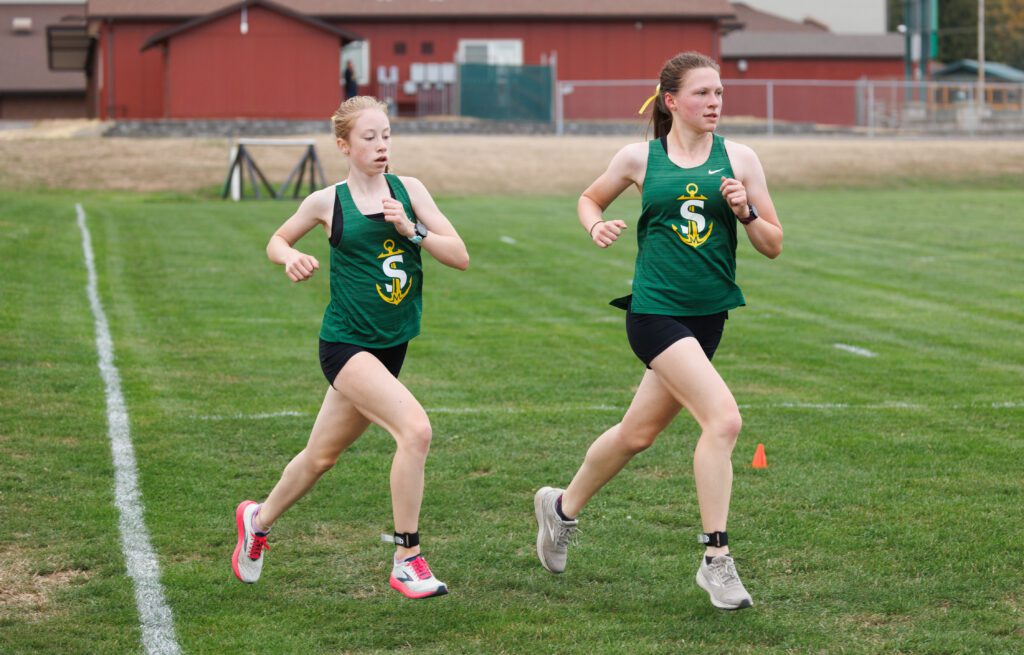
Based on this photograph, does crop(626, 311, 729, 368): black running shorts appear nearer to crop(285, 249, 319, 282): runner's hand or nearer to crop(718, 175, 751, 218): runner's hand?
crop(718, 175, 751, 218): runner's hand

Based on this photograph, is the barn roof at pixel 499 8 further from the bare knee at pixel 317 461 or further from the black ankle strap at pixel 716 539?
the black ankle strap at pixel 716 539

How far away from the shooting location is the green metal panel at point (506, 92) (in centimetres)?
5022

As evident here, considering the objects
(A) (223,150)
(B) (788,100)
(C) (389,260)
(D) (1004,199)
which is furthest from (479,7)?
(C) (389,260)

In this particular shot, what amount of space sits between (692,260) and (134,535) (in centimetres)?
294

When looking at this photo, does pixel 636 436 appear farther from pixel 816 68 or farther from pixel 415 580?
pixel 816 68

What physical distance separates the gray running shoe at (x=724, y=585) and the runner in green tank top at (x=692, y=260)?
10mm

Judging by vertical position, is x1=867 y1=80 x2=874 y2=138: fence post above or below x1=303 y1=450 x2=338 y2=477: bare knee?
above

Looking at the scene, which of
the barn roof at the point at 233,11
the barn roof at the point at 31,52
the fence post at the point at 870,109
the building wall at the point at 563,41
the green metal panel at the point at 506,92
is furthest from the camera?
the barn roof at the point at 31,52

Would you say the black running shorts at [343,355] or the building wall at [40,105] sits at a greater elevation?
the building wall at [40,105]

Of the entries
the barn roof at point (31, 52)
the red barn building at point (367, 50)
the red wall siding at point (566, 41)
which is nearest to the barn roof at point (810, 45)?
the red barn building at point (367, 50)

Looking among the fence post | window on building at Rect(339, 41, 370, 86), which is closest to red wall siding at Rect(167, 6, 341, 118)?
window on building at Rect(339, 41, 370, 86)

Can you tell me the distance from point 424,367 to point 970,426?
4602 millimetres

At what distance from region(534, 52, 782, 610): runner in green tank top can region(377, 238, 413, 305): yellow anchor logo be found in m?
0.79

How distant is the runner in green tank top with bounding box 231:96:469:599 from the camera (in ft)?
18.3
